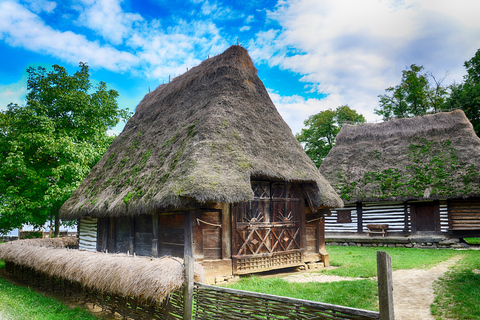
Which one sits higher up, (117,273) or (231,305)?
(117,273)

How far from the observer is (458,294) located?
23.2 ft

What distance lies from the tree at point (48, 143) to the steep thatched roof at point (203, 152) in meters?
2.29

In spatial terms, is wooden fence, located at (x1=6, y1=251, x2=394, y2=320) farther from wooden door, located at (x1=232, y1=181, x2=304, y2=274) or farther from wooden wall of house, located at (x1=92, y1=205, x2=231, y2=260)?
wooden door, located at (x1=232, y1=181, x2=304, y2=274)

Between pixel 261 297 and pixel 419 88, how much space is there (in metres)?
30.1

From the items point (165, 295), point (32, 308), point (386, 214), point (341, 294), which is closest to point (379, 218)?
point (386, 214)

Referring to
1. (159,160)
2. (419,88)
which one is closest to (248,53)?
(159,160)

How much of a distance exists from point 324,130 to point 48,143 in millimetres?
22403

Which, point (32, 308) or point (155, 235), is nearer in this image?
point (32, 308)

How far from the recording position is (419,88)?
29.1m

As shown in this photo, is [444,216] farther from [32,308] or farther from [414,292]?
[32,308]

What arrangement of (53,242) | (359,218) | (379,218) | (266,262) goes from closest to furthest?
(266,262)
(53,242)
(379,218)
(359,218)

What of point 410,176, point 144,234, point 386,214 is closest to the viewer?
point 144,234

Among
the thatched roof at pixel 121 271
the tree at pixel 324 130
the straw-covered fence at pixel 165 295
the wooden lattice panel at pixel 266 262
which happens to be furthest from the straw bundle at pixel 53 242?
the tree at pixel 324 130

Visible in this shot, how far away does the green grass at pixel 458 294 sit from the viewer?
599 centimetres
